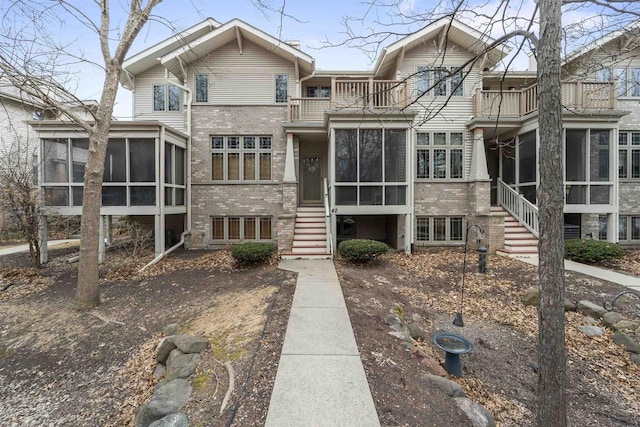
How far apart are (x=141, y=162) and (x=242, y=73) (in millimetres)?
5170

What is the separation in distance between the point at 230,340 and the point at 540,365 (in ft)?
11.9

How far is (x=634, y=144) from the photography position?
1133cm

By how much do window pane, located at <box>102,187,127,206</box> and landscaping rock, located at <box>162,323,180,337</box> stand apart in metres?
6.18

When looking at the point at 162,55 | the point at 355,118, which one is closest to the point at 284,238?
the point at 355,118

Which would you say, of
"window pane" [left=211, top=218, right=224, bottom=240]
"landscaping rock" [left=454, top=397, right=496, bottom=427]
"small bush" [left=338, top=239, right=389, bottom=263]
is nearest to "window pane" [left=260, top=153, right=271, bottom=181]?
"window pane" [left=211, top=218, right=224, bottom=240]

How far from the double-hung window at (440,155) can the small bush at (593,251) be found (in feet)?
14.0

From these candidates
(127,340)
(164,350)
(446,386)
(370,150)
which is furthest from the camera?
(370,150)

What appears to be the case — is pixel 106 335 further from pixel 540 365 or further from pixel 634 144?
pixel 634 144

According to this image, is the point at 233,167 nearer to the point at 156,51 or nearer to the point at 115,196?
the point at 115,196

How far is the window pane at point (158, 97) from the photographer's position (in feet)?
37.8

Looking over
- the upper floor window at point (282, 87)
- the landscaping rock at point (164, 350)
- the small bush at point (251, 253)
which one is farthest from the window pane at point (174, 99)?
the landscaping rock at point (164, 350)

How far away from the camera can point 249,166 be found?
11125 millimetres

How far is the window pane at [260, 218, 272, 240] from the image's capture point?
11.2 meters

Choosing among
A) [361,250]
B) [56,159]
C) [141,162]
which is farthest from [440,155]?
[56,159]
